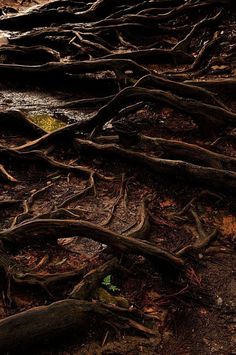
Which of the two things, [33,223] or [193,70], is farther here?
[193,70]

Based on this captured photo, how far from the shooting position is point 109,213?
4.75 m

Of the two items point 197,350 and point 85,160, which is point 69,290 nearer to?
point 197,350

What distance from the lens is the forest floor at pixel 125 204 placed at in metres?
3.37

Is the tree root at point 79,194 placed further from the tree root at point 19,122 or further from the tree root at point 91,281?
the tree root at point 19,122

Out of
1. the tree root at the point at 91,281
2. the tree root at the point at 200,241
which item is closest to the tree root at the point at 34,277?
the tree root at the point at 91,281

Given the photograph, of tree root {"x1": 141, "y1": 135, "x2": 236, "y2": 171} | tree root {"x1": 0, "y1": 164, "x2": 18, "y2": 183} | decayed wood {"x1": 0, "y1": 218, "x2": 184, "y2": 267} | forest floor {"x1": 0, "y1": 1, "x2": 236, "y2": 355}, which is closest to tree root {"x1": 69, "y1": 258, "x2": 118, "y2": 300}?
forest floor {"x1": 0, "y1": 1, "x2": 236, "y2": 355}

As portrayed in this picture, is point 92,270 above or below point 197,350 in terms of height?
above

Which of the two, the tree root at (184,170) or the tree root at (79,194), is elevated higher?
the tree root at (184,170)

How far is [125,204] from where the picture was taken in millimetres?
4906

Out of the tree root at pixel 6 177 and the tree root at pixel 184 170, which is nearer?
the tree root at pixel 184 170

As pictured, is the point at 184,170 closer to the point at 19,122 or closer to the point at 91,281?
the point at 91,281

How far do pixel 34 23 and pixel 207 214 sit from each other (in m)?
9.39

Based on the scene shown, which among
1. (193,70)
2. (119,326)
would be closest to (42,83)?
(193,70)

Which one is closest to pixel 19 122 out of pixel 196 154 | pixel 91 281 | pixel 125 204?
pixel 125 204
